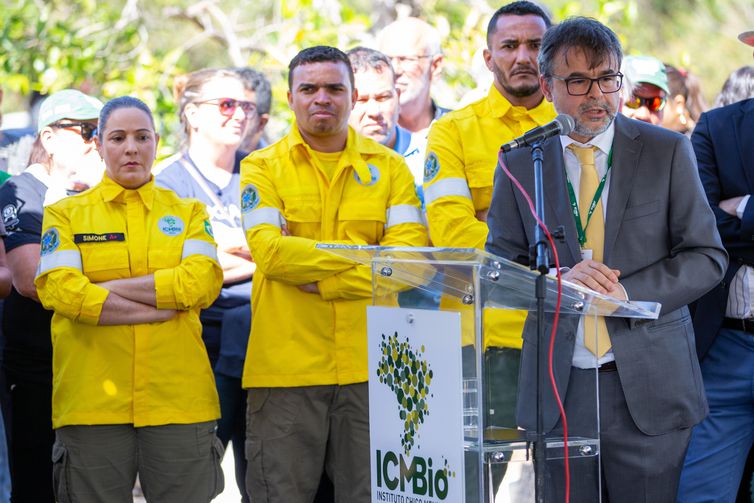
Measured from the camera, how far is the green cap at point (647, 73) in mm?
6602

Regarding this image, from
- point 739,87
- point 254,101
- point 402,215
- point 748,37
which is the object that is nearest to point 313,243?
point 402,215

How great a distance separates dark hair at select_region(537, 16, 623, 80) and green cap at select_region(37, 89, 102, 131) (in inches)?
106

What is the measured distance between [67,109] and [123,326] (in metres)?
1.45

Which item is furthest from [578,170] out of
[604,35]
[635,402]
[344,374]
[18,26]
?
[18,26]

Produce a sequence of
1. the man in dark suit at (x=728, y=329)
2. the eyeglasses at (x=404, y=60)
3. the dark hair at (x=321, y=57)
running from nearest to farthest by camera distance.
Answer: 1. the man in dark suit at (x=728, y=329)
2. the dark hair at (x=321, y=57)
3. the eyeglasses at (x=404, y=60)

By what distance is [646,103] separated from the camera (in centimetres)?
662

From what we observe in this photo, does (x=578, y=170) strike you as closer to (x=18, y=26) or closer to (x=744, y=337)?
(x=744, y=337)

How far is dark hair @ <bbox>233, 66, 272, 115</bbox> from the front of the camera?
21.5 feet

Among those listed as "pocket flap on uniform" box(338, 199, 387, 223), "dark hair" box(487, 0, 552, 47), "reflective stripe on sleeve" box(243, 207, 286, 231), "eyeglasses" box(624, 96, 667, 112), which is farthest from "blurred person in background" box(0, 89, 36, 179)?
"eyeglasses" box(624, 96, 667, 112)

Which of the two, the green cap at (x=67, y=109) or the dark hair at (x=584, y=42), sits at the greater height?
the green cap at (x=67, y=109)

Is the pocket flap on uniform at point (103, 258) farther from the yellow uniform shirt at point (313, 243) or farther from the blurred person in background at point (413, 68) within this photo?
the blurred person in background at point (413, 68)

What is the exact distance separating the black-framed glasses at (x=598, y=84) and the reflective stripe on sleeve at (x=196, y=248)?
74.9 inches

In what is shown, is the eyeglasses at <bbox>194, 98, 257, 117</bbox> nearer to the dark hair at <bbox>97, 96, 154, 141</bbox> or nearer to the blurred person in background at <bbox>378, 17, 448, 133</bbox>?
the blurred person in background at <bbox>378, 17, 448, 133</bbox>

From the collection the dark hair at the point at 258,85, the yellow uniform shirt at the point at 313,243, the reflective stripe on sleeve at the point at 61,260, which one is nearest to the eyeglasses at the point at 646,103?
the yellow uniform shirt at the point at 313,243
